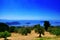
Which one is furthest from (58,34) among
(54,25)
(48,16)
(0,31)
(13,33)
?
(0,31)

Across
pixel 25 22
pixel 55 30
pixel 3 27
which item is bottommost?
pixel 55 30

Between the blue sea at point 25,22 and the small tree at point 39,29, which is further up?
the blue sea at point 25,22

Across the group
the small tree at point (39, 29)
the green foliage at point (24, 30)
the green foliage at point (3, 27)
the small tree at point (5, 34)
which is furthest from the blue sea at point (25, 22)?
the small tree at point (39, 29)

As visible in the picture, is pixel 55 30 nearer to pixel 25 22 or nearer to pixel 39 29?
pixel 39 29

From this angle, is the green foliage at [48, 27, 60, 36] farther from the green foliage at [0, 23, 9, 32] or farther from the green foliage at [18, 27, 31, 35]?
the green foliage at [0, 23, 9, 32]

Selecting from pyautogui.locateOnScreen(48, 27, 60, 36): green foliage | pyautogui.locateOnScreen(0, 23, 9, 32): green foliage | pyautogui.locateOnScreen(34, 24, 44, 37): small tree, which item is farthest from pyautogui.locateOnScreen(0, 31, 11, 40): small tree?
pyautogui.locateOnScreen(48, 27, 60, 36): green foliage

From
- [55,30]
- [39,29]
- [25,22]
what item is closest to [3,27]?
[25,22]

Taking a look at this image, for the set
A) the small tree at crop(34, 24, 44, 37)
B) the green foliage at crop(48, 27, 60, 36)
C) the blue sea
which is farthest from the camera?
the small tree at crop(34, 24, 44, 37)

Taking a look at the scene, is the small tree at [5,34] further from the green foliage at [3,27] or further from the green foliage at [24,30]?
the green foliage at [24,30]

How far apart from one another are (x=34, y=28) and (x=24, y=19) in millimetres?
Answer: 1025

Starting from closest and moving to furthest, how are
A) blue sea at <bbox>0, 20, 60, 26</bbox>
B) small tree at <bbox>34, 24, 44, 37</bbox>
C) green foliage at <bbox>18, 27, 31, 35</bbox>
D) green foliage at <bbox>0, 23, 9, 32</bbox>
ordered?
green foliage at <bbox>0, 23, 9, 32</bbox> < blue sea at <bbox>0, 20, 60, 26</bbox> < green foliage at <bbox>18, 27, 31, 35</bbox> < small tree at <bbox>34, 24, 44, 37</bbox>

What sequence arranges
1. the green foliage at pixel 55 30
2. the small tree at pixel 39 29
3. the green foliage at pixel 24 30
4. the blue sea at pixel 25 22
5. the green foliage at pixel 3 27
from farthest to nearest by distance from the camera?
the small tree at pixel 39 29, the green foliage at pixel 24 30, the green foliage at pixel 55 30, the blue sea at pixel 25 22, the green foliage at pixel 3 27

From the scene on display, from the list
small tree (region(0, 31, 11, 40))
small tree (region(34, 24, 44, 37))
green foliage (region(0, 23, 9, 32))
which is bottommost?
small tree (region(0, 31, 11, 40))

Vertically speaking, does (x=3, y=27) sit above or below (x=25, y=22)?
below
